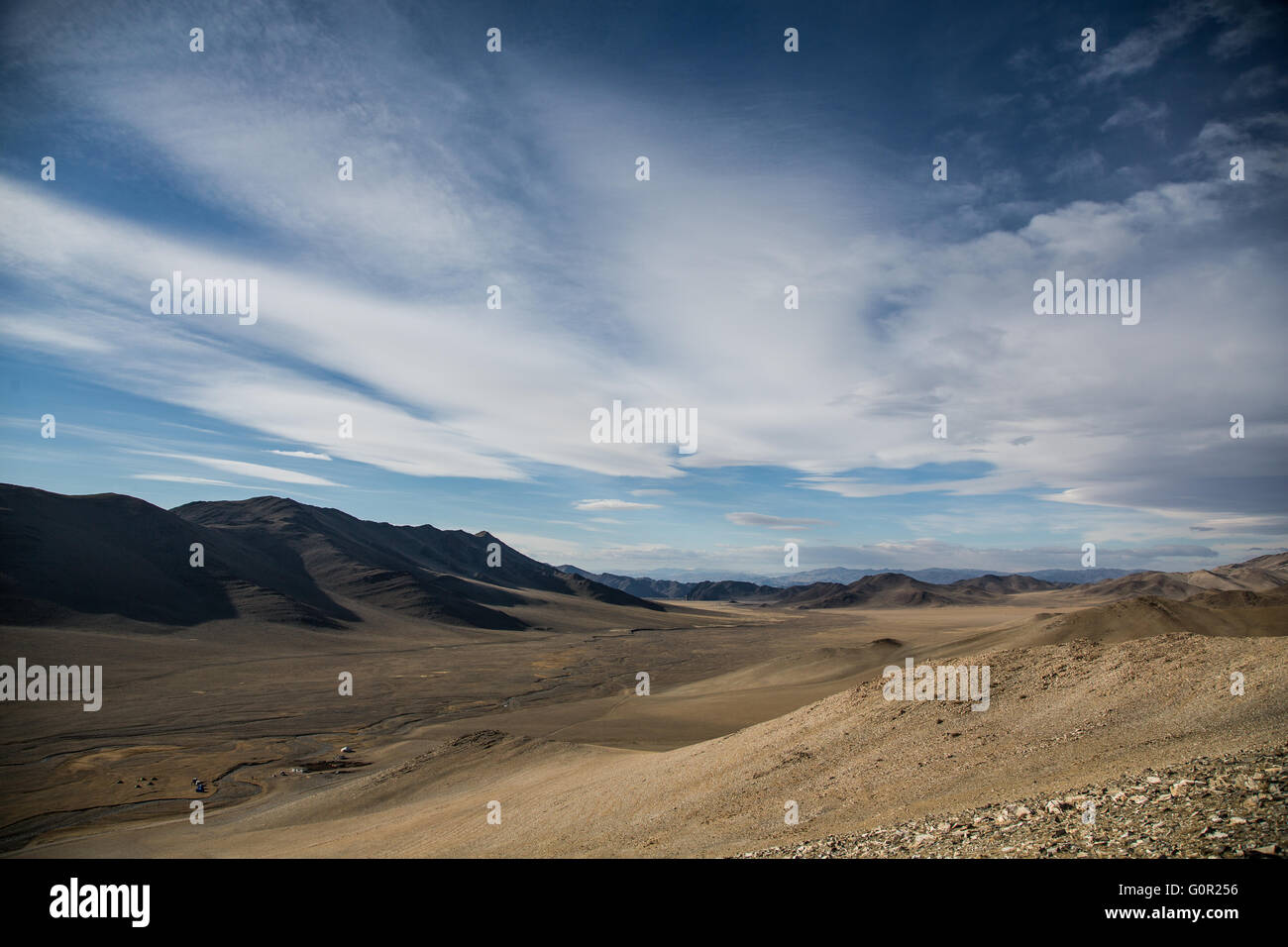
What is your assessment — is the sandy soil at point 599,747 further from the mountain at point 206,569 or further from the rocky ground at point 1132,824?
the mountain at point 206,569

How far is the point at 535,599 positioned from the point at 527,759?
13141cm

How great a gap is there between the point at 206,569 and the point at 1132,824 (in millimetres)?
120965

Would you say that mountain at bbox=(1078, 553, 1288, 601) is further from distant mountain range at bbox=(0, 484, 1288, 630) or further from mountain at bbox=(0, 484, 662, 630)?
mountain at bbox=(0, 484, 662, 630)

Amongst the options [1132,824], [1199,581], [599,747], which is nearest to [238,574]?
[599,747]

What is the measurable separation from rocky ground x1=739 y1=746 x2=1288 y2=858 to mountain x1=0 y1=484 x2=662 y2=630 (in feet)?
309

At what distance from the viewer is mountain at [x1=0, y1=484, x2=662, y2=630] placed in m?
81.6

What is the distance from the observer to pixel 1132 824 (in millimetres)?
7066

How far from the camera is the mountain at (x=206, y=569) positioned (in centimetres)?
8162

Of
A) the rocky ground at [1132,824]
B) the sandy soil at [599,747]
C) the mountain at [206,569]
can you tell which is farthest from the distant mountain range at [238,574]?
the rocky ground at [1132,824]

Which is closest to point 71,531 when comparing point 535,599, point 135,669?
point 135,669

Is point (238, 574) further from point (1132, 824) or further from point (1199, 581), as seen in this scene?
point (1199, 581)
